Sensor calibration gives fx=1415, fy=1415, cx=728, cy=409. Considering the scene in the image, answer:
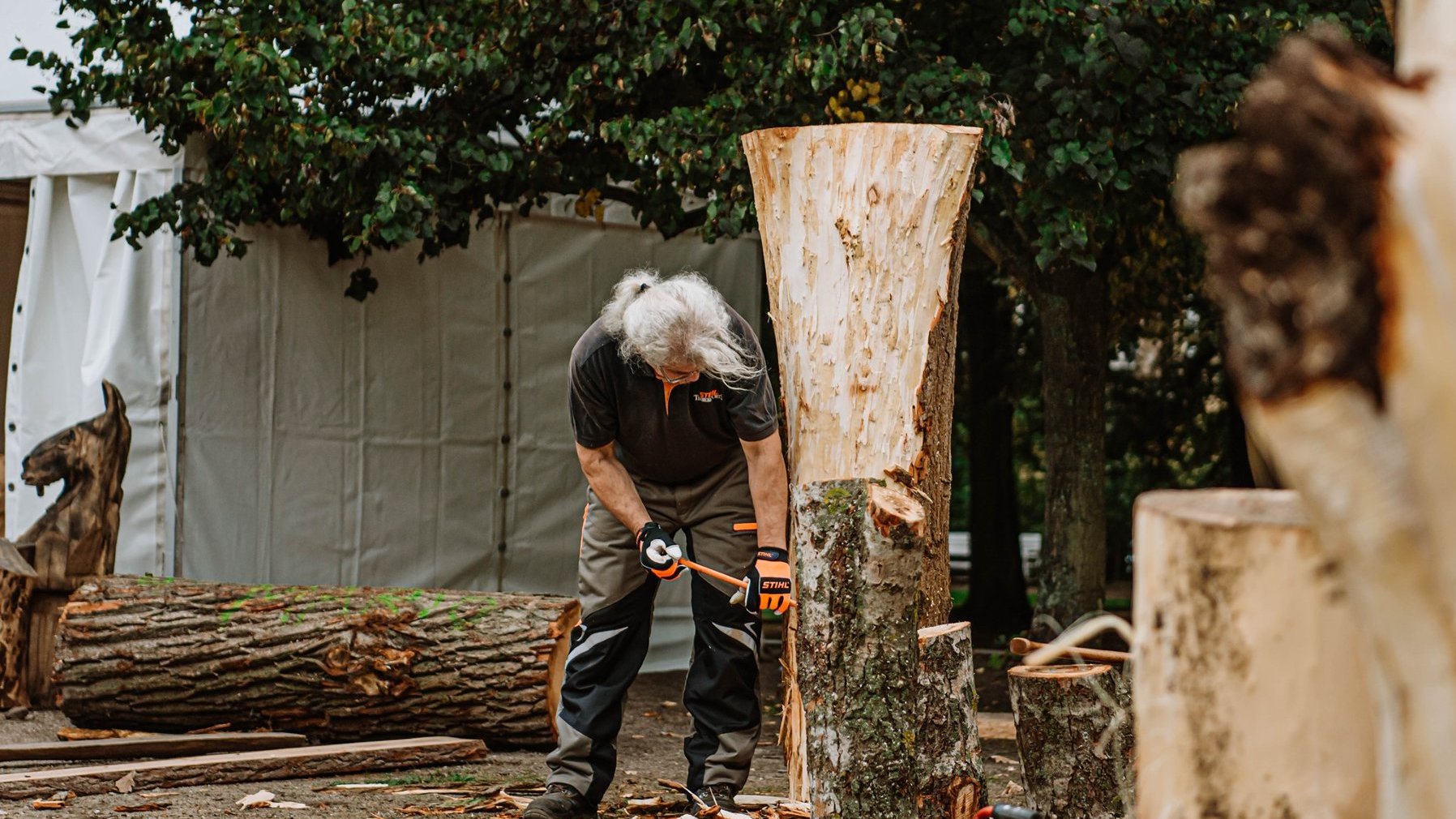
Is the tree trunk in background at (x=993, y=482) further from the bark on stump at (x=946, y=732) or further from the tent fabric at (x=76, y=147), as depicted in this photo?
the bark on stump at (x=946, y=732)

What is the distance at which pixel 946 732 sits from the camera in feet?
10.1

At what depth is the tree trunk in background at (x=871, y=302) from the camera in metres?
3.78

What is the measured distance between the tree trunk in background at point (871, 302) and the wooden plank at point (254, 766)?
1667 millimetres

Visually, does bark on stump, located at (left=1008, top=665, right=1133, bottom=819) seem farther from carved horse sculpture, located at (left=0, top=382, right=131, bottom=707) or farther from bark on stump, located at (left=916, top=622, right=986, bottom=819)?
carved horse sculpture, located at (left=0, top=382, right=131, bottom=707)

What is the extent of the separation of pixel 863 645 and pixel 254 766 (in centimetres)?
272

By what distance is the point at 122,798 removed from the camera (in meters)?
4.47

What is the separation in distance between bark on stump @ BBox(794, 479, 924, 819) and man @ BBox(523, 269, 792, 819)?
86 centimetres

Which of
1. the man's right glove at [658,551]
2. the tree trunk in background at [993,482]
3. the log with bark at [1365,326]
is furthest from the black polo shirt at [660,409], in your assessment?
the tree trunk in background at [993,482]

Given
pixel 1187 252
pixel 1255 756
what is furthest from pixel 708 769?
pixel 1187 252

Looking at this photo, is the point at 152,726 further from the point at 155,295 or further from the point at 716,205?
the point at 716,205

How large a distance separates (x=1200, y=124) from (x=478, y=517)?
4293mm

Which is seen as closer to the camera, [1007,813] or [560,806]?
[1007,813]

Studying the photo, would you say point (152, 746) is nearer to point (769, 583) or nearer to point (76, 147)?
point (769, 583)

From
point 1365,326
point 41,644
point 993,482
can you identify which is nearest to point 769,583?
point 1365,326
